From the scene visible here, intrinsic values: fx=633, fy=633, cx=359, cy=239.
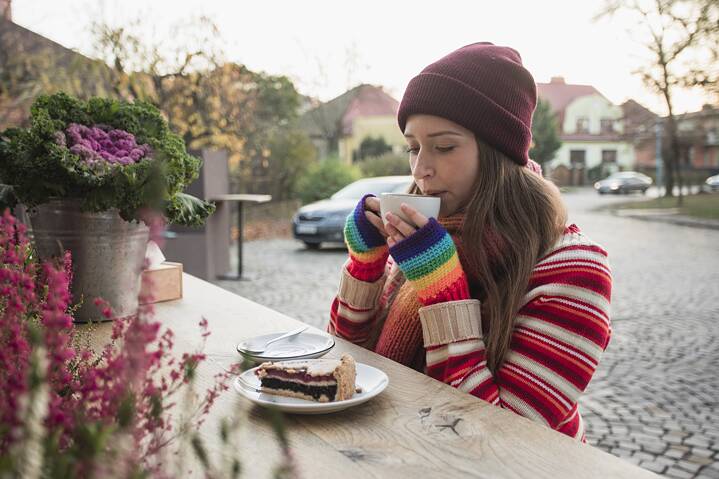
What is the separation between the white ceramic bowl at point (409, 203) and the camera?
1.69m

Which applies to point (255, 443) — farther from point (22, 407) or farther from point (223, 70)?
point (223, 70)

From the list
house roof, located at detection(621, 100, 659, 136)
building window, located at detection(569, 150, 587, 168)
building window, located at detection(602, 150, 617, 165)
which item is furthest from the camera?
building window, located at detection(602, 150, 617, 165)

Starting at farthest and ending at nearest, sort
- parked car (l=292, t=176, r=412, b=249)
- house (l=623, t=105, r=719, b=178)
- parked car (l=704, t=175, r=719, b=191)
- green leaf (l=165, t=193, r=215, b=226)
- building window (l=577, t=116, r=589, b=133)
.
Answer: building window (l=577, t=116, r=589, b=133) → parked car (l=704, t=175, r=719, b=191) → house (l=623, t=105, r=719, b=178) → parked car (l=292, t=176, r=412, b=249) → green leaf (l=165, t=193, r=215, b=226)

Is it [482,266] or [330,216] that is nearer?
[482,266]

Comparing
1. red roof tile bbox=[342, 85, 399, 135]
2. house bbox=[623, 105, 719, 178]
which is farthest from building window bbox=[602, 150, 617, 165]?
red roof tile bbox=[342, 85, 399, 135]

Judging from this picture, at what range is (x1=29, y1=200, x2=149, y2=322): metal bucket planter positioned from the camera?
6.42 ft

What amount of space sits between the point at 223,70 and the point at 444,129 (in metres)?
13.5

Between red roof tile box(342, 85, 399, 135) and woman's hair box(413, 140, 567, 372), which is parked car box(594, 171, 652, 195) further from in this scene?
woman's hair box(413, 140, 567, 372)

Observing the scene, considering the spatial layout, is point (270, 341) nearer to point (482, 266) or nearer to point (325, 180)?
point (482, 266)

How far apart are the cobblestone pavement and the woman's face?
7.85 ft

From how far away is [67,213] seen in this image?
76.9 inches

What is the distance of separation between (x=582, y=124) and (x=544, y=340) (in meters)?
52.9

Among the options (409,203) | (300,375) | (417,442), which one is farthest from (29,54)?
(417,442)

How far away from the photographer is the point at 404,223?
5.55ft
